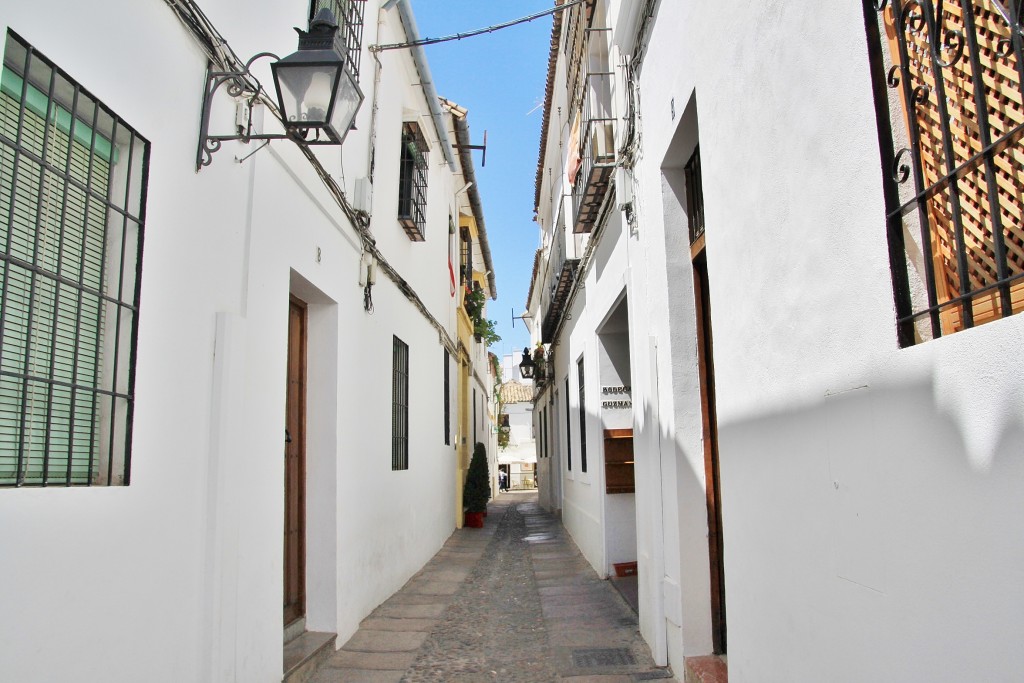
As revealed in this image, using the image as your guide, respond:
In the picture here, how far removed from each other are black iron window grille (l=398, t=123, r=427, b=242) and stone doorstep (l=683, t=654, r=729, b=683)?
17.7ft

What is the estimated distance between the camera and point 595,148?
22.0 ft

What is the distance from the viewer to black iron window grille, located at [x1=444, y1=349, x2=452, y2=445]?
486 inches

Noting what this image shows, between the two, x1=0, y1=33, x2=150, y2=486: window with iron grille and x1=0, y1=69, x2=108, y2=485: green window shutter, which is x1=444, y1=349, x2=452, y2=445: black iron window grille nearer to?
x1=0, y1=33, x2=150, y2=486: window with iron grille

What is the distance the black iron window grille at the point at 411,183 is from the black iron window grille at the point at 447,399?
3.72 metres

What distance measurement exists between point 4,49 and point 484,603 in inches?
242

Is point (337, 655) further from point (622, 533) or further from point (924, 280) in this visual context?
point (924, 280)

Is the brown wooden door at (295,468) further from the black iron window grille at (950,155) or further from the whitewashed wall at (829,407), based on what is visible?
the black iron window grille at (950,155)

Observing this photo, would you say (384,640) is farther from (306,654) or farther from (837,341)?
(837,341)

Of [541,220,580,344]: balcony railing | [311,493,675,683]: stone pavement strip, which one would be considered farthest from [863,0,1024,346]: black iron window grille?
[541,220,580,344]: balcony railing

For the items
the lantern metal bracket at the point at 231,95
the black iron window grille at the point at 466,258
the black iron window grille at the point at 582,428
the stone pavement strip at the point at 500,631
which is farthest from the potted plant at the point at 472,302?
the lantern metal bracket at the point at 231,95

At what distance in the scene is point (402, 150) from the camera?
8828mm

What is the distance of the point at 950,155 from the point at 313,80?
9.11 ft

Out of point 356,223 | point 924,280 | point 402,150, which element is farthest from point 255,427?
point 402,150

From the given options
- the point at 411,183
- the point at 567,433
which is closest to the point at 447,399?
the point at 567,433
